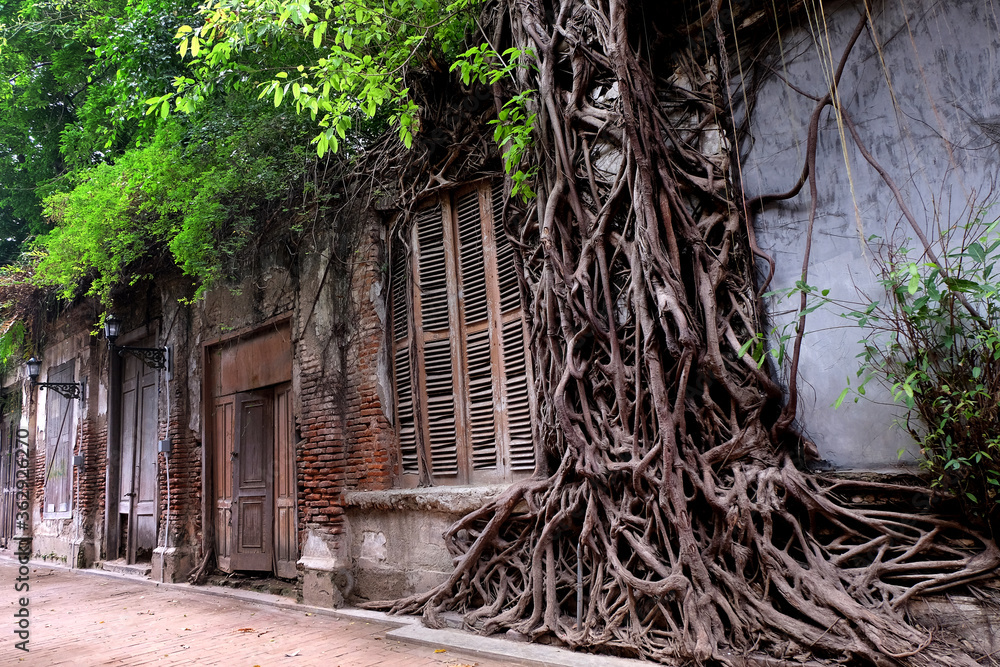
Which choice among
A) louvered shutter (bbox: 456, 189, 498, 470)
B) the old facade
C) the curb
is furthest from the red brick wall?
louvered shutter (bbox: 456, 189, 498, 470)

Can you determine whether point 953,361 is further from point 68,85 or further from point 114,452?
point 68,85

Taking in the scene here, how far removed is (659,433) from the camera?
3.91m

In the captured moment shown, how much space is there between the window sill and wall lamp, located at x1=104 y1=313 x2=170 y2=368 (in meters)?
4.42

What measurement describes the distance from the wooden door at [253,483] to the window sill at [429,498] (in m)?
1.77

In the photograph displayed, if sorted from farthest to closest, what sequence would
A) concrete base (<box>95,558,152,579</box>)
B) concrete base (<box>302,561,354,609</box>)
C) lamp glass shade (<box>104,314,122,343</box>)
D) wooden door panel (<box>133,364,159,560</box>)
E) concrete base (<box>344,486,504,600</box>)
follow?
wooden door panel (<box>133,364,159,560</box>) < concrete base (<box>95,558,152,579</box>) < lamp glass shade (<box>104,314,122,343</box>) < concrete base (<box>302,561,354,609</box>) < concrete base (<box>344,486,504,600</box>)

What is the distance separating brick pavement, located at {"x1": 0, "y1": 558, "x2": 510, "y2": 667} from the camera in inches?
175

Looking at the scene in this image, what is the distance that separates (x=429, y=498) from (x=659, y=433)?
2193 millimetres

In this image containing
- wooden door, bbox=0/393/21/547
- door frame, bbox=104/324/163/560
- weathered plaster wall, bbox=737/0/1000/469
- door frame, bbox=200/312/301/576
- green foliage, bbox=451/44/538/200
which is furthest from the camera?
wooden door, bbox=0/393/21/547

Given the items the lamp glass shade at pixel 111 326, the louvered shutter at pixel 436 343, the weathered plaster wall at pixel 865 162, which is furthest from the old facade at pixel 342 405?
the weathered plaster wall at pixel 865 162

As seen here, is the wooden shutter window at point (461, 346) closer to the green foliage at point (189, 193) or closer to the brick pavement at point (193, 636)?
the brick pavement at point (193, 636)

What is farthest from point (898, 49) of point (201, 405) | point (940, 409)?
point (201, 405)

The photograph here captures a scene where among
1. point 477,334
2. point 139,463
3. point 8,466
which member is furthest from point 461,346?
point 8,466

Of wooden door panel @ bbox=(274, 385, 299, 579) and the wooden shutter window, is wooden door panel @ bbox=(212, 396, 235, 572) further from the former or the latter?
the wooden shutter window

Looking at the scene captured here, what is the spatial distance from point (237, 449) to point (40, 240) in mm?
4258
